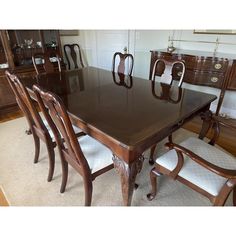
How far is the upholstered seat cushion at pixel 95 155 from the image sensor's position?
137cm

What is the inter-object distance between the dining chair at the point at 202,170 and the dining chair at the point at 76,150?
0.41m

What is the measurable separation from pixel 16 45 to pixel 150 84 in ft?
8.03

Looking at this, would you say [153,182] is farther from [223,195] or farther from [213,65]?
[213,65]

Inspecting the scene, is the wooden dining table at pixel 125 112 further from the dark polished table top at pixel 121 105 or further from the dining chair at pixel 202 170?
the dining chair at pixel 202 170

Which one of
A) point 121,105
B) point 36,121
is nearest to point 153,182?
point 121,105

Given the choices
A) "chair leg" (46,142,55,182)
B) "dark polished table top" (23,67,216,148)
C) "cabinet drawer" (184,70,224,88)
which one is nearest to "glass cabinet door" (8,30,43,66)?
"dark polished table top" (23,67,216,148)

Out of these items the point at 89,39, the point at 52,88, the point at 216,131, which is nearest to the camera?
the point at 216,131

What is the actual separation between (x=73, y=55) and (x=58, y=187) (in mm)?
2910

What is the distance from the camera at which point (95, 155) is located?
1433 mm

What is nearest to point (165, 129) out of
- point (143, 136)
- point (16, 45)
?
point (143, 136)

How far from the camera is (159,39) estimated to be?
11.1 feet
